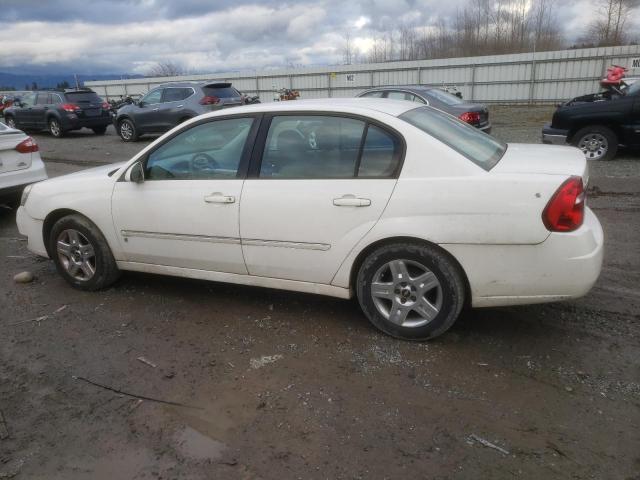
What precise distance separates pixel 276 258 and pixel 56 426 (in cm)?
165

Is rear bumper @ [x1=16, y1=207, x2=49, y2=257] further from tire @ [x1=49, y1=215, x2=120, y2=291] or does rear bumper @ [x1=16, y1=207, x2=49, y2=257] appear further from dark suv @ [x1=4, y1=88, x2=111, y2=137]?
dark suv @ [x1=4, y1=88, x2=111, y2=137]

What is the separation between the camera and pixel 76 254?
14.7ft

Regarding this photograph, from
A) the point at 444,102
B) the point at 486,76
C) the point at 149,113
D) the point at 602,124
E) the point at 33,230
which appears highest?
the point at 486,76

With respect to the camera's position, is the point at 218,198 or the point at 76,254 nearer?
the point at 218,198

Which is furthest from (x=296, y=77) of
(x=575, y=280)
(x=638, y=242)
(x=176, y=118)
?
(x=575, y=280)

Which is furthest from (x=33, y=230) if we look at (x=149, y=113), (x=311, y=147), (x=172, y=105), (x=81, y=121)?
(x=81, y=121)

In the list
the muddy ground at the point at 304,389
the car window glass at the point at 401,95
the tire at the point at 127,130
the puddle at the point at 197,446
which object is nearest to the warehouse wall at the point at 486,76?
the tire at the point at 127,130

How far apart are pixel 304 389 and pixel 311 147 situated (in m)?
1.61

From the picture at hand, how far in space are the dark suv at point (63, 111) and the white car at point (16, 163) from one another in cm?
1148

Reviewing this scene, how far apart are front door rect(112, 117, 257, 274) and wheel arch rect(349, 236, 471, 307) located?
0.85m

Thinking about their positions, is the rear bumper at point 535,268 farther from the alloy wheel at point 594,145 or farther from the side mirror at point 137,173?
the alloy wheel at point 594,145

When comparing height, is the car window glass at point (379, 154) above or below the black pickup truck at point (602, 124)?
above

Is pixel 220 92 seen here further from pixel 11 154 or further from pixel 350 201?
pixel 350 201

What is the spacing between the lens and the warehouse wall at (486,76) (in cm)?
2283
